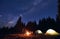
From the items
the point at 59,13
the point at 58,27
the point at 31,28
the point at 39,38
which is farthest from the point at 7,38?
the point at 31,28

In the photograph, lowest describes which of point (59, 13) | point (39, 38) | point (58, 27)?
point (39, 38)

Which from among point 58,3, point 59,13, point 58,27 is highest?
point 58,3

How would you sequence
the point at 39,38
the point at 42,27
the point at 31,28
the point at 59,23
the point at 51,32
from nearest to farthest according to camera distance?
the point at 39,38, the point at 51,32, the point at 59,23, the point at 42,27, the point at 31,28

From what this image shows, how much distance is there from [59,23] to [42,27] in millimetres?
17536

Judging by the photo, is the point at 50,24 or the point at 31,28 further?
the point at 31,28

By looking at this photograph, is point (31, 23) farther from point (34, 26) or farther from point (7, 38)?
point (7, 38)

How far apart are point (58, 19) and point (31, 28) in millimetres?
25538

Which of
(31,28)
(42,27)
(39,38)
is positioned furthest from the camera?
(31,28)

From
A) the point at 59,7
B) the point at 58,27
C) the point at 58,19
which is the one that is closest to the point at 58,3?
the point at 59,7

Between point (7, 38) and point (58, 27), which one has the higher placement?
point (58, 27)

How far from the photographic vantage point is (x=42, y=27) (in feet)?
345

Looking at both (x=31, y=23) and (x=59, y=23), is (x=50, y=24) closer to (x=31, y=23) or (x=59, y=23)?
(x=59, y=23)

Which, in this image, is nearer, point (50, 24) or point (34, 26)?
point (50, 24)

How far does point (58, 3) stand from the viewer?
325 ft
